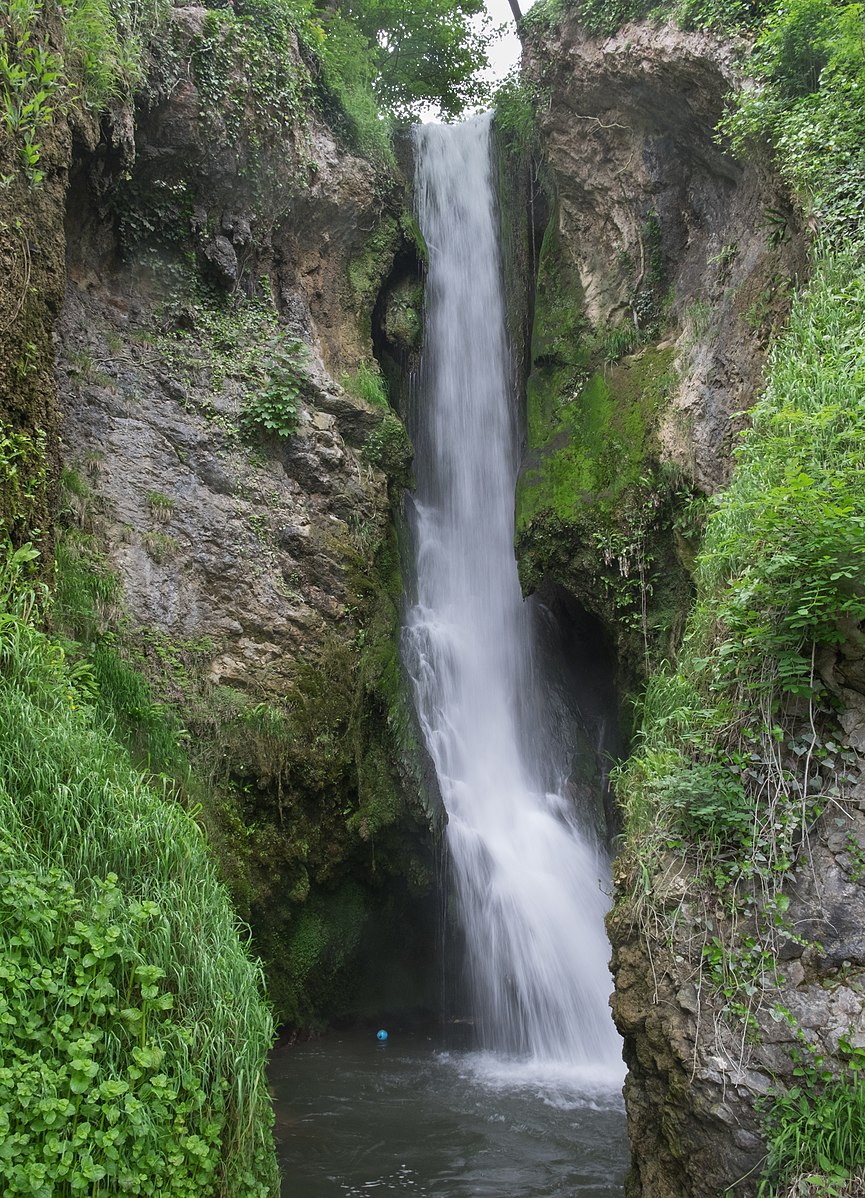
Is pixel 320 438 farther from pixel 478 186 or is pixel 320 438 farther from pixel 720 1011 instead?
pixel 720 1011

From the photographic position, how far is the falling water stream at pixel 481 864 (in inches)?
236

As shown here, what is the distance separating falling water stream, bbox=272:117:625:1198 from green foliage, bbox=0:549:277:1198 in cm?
191

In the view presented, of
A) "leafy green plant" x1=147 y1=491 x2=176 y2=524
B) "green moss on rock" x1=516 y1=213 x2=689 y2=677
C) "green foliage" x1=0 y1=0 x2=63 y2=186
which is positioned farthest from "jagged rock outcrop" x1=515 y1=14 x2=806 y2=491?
"green foliage" x1=0 y1=0 x2=63 y2=186

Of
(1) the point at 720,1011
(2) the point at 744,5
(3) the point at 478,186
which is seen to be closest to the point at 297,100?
(3) the point at 478,186

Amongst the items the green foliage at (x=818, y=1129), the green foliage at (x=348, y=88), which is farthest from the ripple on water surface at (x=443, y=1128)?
the green foliage at (x=348, y=88)

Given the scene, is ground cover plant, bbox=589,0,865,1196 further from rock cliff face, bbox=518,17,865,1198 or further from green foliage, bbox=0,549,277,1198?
green foliage, bbox=0,549,277,1198

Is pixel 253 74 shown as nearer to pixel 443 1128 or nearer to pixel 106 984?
pixel 106 984

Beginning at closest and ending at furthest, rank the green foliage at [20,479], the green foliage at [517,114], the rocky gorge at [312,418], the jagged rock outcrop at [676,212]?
1. the green foliage at [20,479]
2. the rocky gorge at [312,418]
3. the jagged rock outcrop at [676,212]
4. the green foliage at [517,114]

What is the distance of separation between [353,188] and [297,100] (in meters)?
1.17

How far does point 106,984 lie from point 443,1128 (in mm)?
3654

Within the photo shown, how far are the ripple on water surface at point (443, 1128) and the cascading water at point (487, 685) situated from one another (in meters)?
0.73

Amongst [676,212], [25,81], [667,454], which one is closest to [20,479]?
[25,81]

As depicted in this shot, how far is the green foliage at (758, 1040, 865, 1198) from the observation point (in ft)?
11.9

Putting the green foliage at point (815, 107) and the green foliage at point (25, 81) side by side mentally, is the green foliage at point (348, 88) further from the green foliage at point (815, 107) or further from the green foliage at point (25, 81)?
the green foliage at point (25, 81)
